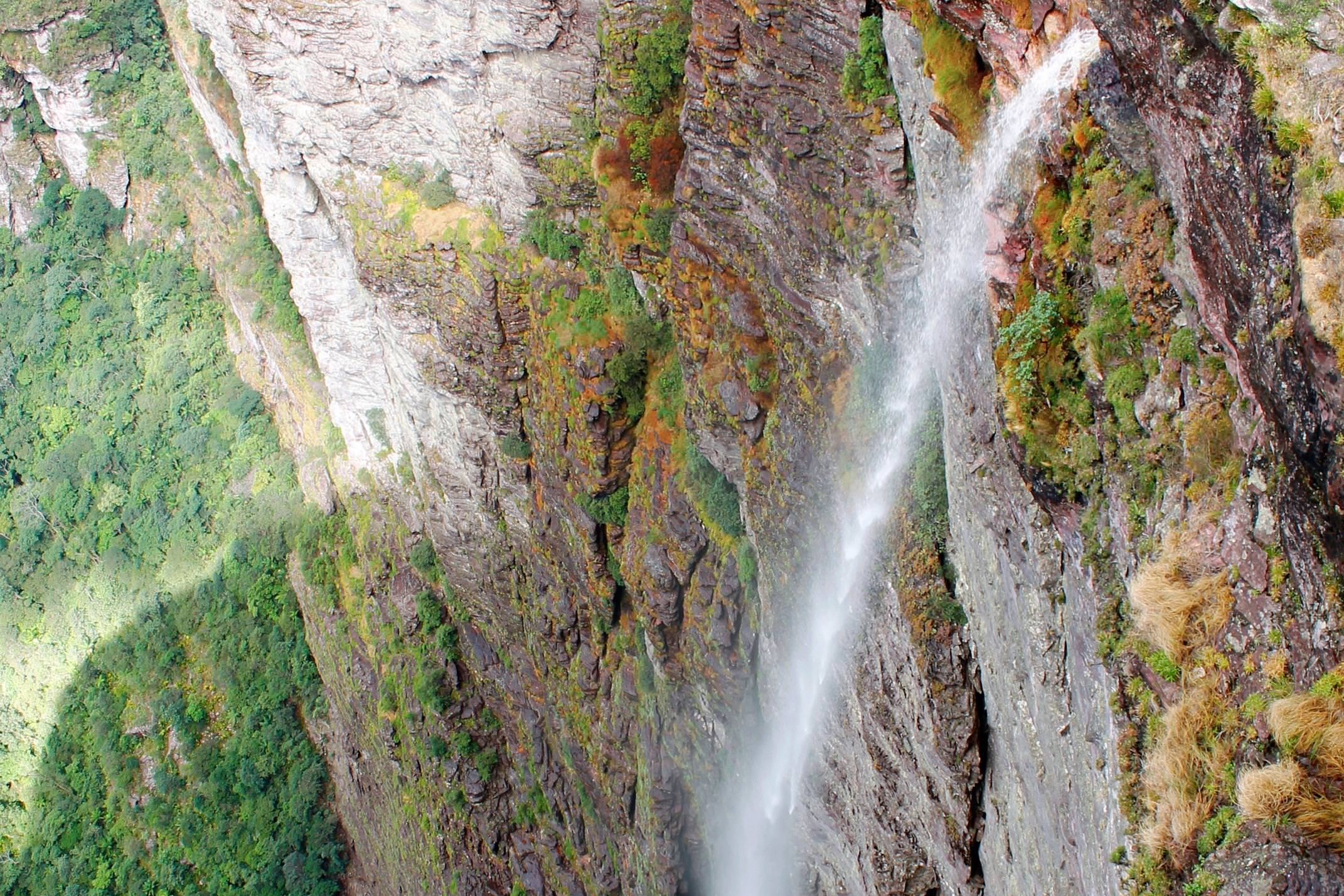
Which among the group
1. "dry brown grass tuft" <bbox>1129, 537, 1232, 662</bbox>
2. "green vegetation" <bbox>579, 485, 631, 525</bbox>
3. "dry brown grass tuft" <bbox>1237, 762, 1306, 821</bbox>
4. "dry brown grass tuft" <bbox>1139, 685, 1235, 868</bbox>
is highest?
"dry brown grass tuft" <bbox>1129, 537, 1232, 662</bbox>

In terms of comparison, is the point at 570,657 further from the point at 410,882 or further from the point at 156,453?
the point at 156,453

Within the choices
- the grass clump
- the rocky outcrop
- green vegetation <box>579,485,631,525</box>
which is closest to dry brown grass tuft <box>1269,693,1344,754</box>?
the rocky outcrop

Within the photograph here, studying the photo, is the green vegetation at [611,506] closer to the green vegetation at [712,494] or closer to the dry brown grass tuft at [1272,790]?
the green vegetation at [712,494]

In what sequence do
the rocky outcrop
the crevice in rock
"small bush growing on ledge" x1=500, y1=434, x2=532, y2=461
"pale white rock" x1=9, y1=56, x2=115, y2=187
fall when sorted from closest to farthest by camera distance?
the rocky outcrop, the crevice in rock, "small bush growing on ledge" x1=500, y1=434, x2=532, y2=461, "pale white rock" x1=9, y1=56, x2=115, y2=187

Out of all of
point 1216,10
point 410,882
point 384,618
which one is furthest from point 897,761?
point 410,882

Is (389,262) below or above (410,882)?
above

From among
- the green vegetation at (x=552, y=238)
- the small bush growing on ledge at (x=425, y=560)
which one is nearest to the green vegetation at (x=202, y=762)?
the small bush growing on ledge at (x=425, y=560)

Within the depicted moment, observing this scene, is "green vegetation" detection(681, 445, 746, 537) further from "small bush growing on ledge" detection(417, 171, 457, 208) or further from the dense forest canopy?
the dense forest canopy
